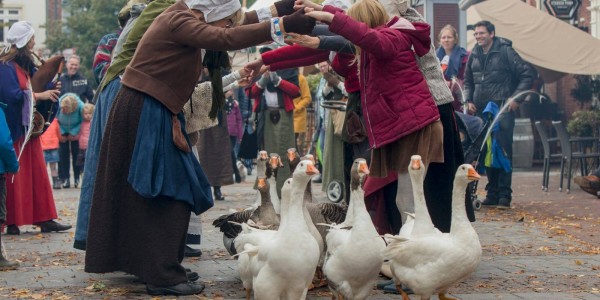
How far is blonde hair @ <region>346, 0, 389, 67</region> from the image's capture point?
756cm

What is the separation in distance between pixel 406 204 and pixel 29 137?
476 cm

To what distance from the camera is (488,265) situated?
8836 millimetres

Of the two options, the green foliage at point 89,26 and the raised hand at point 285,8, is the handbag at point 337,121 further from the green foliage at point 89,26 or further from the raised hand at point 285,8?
the green foliage at point 89,26

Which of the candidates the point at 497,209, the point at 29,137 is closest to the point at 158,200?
the point at 29,137

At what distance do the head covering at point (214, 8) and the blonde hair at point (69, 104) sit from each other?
1258 centimetres

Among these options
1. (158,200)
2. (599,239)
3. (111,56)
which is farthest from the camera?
(599,239)

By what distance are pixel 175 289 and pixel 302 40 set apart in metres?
1.81

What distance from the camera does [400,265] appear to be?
269 inches

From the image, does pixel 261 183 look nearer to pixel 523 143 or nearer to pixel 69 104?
pixel 69 104

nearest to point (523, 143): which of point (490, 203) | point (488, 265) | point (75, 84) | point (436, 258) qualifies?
point (490, 203)

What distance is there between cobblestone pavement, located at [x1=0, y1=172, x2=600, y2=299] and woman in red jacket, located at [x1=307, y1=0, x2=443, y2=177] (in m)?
1.00

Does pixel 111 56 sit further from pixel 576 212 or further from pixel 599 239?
pixel 576 212

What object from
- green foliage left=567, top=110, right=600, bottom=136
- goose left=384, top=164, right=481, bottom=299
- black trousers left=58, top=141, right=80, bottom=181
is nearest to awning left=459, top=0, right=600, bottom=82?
green foliage left=567, top=110, right=600, bottom=136

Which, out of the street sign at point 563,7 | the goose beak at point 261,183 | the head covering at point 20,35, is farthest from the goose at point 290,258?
the street sign at point 563,7
